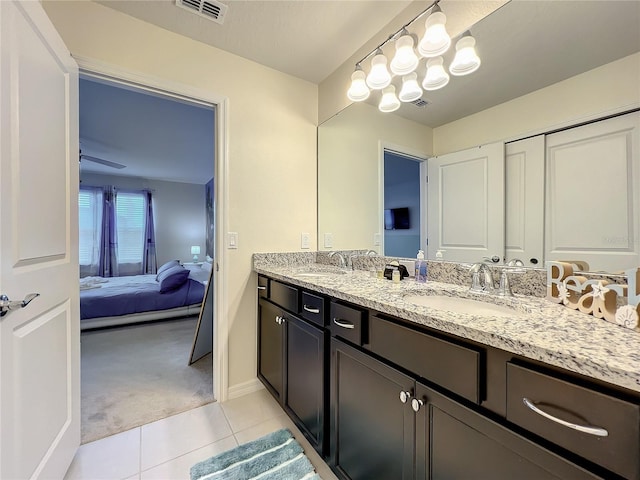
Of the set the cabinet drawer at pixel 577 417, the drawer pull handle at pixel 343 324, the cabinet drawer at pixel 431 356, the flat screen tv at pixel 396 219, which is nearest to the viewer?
the cabinet drawer at pixel 577 417

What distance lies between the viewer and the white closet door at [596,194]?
0.91m

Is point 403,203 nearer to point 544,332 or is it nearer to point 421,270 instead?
point 421,270

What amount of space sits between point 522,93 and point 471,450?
1.33 m

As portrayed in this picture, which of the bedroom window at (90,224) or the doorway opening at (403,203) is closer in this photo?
the doorway opening at (403,203)

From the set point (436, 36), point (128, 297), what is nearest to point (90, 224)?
point (128, 297)

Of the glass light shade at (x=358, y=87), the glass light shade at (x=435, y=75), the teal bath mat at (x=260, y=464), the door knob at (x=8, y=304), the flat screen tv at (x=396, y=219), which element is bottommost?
the teal bath mat at (x=260, y=464)

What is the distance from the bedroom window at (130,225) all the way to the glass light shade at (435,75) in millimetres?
5964

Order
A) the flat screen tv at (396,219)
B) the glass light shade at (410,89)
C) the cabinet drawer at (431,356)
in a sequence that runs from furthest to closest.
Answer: the flat screen tv at (396,219)
the glass light shade at (410,89)
the cabinet drawer at (431,356)

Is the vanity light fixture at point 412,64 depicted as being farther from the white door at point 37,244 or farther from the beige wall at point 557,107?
the white door at point 37,244

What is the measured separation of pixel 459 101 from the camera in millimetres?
1423

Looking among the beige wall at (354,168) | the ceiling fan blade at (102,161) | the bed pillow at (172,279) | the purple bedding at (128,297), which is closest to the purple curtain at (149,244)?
the ceiling fan blade at (102,161)

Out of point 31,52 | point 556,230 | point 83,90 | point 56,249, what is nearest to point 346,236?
point 556,230

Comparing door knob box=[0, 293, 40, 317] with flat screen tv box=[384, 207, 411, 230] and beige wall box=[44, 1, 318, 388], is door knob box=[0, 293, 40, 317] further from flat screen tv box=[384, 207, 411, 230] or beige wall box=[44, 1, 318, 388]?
flat screen tv box=[384, 207, 411, 230]

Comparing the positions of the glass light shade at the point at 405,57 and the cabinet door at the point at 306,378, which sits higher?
the glass light shade at the point at 405,57
